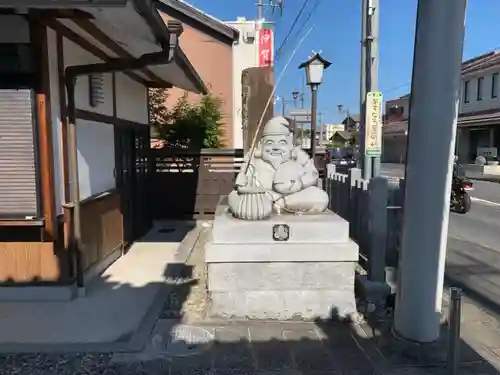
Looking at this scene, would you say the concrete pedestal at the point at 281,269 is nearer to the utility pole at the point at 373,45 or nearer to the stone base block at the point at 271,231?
the stone base block at the point at 271,231

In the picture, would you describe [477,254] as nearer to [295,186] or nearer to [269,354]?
[295,186]

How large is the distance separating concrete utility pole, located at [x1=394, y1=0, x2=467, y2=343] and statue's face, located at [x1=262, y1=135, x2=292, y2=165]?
153 cm

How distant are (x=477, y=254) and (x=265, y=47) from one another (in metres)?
10.9

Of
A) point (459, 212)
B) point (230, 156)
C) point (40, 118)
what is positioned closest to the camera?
point (40, 118)

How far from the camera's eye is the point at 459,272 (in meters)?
5.58

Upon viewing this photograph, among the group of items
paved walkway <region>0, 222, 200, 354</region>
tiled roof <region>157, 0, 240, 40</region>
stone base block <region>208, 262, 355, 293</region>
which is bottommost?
paved walkway <region>0, 222, 200, 354</region>

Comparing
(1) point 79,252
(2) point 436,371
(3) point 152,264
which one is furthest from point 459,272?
(1) point 79,252

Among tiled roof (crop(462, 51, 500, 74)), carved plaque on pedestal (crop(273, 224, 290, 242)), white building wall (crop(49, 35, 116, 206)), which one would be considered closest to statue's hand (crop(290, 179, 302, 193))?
carved plaque on pedestal (crop(273, 224, 290, 242))

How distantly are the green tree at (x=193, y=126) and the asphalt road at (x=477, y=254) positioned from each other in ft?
21.2

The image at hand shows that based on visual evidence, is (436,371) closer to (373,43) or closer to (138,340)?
(138,340)

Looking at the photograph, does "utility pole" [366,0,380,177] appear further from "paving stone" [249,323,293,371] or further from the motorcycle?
the motorcycle

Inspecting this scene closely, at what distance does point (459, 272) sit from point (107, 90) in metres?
5.45

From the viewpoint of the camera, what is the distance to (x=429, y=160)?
9.81 feet

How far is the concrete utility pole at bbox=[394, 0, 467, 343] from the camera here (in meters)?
2.89
